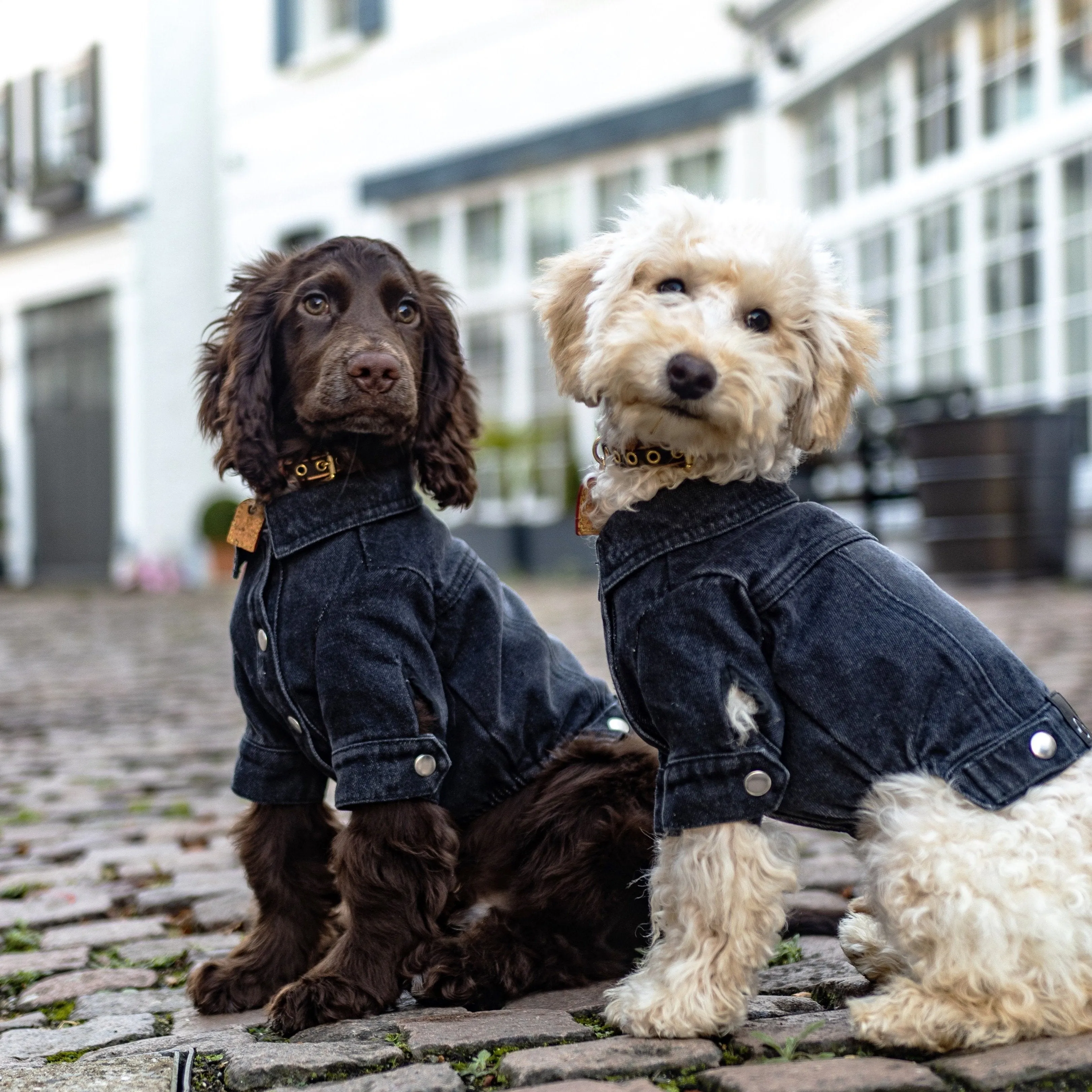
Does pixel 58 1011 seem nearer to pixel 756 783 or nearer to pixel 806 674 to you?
pixel 756 783

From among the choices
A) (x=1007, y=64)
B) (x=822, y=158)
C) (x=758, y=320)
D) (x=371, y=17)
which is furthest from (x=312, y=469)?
(x=371, y=17)

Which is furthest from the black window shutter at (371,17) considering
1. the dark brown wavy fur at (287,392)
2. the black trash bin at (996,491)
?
the dark brown wavy fur at (287,392)

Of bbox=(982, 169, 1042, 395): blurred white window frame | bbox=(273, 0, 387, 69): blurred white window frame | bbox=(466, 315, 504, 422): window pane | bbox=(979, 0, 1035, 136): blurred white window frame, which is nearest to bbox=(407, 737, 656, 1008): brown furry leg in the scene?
bbox=(982, 169, 1042, 395): blurred white window frame

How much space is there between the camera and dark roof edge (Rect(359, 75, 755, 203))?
512 inches

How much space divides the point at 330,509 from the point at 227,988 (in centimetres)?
95

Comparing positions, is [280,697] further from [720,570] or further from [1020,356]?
[1020,356]

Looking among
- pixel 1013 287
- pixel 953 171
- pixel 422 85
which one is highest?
pixel 422 85

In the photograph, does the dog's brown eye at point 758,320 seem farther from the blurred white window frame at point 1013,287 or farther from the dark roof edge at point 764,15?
the dark roof edge at point 764,15

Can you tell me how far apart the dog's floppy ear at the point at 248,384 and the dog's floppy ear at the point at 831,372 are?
1062mm

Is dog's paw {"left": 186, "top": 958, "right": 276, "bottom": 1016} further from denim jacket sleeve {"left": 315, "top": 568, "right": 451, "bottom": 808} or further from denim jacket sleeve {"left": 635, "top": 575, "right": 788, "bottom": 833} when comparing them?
denim jacket sleeve {"left": 635, "top": 575, "right": 788, "bottom": 833}

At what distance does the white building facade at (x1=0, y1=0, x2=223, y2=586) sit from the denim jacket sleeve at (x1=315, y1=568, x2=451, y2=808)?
576 inches

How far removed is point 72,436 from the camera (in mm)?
19031

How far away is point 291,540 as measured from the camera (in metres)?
2.68

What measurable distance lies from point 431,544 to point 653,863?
A: 76 cm
